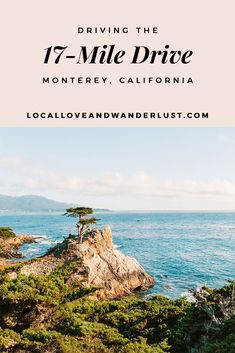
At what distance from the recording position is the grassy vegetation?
11930 millimetres

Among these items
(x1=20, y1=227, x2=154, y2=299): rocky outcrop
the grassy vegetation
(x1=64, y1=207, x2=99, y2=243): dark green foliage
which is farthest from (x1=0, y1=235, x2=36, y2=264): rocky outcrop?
the grassy vegetation

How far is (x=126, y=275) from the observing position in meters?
33.7

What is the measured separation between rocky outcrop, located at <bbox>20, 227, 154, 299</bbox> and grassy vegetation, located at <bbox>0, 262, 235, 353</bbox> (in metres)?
13.2

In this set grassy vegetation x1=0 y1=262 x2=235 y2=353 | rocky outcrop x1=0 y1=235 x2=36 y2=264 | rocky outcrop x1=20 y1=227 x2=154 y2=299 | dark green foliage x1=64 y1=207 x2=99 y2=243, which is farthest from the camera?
rocky outcrop x1=0 y1=235 x2=36 y2=264

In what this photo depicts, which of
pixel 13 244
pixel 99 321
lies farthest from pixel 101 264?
pixel 13 244

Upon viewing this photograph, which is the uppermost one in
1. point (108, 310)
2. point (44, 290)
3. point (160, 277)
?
point (44, 290)

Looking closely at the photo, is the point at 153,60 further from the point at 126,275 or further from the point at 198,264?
the point at 198,264

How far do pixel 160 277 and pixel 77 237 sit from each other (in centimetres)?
1076

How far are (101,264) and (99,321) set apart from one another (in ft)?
57.5

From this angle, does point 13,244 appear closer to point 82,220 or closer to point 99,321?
point 82,220

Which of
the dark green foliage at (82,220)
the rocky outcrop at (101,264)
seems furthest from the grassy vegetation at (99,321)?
the dark green foliage at (82,220)

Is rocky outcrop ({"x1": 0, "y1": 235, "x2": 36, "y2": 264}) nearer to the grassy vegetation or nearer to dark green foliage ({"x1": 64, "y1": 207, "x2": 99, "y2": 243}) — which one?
dark green foliage ({"x1": 64, "y1": 207, "x2": 99, "y2": 243})

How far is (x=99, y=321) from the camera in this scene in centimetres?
1548

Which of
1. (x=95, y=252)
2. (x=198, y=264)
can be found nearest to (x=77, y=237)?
(x=95, y=252)
